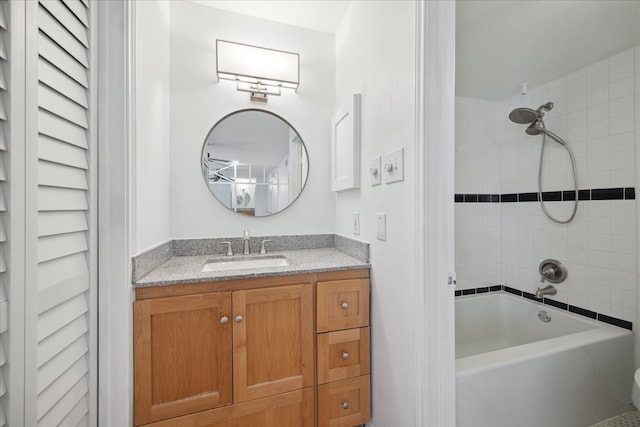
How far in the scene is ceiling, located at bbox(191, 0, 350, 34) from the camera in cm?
161

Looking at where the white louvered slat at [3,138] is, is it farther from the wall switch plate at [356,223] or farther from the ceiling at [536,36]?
the ceiling at [536,36]

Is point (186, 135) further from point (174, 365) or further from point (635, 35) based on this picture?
point (635, 35)

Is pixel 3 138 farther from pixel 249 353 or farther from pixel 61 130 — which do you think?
pixel 249 353

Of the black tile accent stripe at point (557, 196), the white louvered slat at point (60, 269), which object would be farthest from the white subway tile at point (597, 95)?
the white louvered slat at point (60, 269)

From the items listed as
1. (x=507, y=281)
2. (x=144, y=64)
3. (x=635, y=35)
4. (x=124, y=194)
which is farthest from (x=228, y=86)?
(x=507, y=281)

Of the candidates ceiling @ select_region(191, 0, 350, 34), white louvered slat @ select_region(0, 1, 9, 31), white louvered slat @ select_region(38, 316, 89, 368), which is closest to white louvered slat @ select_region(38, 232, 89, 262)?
white louvered slat @ select_region(38, 316, 89, 368)

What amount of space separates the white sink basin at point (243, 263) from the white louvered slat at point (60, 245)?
0.65 meters

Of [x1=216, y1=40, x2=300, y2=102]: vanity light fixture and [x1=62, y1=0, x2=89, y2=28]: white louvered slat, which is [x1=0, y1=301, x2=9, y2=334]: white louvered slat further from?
[x1=216, y1=40, x2=300, y2=102]: vanity light fixture

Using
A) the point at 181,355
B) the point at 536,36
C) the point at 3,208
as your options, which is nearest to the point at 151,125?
the point at 3,208

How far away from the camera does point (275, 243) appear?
1.77 metres

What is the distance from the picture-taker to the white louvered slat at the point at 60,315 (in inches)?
26.9

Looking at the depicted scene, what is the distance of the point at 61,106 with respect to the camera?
2.46ft

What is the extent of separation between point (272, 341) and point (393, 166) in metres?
0.96

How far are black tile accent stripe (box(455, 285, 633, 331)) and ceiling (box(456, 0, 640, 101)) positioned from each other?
1506 millimetres
